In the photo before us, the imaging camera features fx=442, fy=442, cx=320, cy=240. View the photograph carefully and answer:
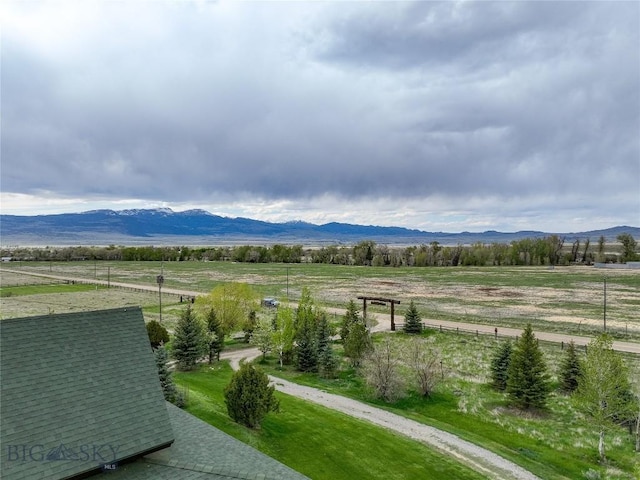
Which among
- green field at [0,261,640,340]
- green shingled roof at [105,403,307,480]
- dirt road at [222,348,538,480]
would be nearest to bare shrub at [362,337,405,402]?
dirt road at [222,348,538,480]

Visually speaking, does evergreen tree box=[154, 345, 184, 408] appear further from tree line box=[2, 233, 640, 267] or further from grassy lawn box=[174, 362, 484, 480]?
tree line box=[2, 233, 640, 267]

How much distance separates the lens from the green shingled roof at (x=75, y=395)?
10789 millimetres

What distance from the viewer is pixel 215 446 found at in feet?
47.7

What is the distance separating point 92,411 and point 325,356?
1058 inches

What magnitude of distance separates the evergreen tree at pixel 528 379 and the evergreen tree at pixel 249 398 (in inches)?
698

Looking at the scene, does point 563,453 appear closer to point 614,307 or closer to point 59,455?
point 59,455

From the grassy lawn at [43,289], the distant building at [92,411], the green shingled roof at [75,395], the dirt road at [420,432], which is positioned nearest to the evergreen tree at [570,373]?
the dirt road at [420,432]

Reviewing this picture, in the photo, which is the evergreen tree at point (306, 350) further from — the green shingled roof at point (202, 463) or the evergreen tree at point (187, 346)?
the green shingled roof at point (202, 463)

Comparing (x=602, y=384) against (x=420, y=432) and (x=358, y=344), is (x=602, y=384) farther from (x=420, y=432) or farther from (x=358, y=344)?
(x=358, y=344)

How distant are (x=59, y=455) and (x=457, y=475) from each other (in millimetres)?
17052

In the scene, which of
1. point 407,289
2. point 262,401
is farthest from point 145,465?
point 407,289

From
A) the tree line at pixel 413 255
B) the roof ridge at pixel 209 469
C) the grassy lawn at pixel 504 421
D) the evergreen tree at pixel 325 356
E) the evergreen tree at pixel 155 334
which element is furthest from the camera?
the tree line at pixel 413 255

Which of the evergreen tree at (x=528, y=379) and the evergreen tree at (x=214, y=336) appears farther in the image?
the evergreen tree at (x=214, y=336)

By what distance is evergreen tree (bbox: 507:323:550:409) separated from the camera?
99.8 ft
